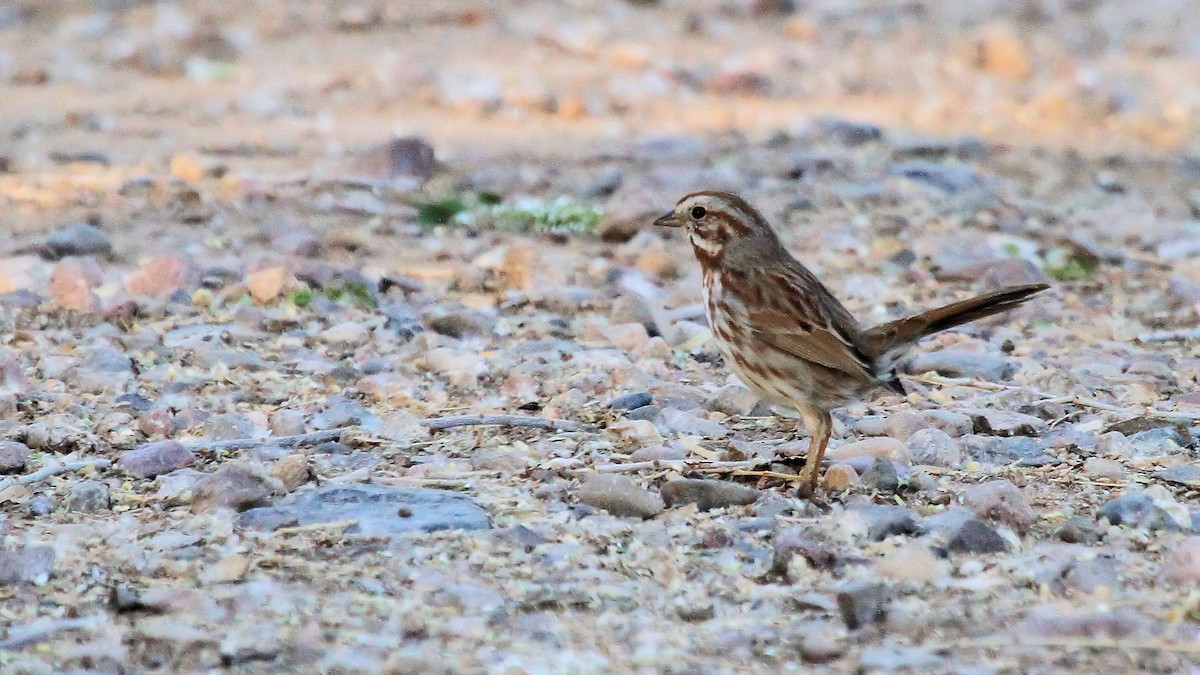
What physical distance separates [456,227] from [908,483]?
3.77 m

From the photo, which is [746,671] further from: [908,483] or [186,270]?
[186,270]

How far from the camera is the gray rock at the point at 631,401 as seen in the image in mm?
5770

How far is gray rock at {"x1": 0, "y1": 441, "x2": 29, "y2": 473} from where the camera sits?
197 inches

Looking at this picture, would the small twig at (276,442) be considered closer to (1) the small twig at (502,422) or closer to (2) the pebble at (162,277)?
(1) the small twig at (502,422)

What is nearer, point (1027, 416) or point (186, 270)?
point (1027, 416)

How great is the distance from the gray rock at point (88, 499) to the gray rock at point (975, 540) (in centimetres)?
217

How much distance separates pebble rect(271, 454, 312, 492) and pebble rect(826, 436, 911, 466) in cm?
149

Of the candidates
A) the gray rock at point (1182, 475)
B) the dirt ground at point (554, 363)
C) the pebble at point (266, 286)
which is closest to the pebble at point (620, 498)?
the dirt ground at point (554, 363)

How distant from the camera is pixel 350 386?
6.01 meters

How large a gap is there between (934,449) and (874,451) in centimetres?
17

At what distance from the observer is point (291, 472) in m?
4.88

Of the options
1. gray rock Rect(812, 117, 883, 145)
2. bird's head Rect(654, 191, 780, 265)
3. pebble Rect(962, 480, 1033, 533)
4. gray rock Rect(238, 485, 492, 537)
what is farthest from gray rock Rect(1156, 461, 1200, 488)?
gray rock Rect(812, 117, 883, 145)

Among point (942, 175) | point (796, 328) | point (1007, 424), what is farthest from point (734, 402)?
point (942, 175)

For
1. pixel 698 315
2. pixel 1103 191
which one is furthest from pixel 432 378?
pixel 1103 191
